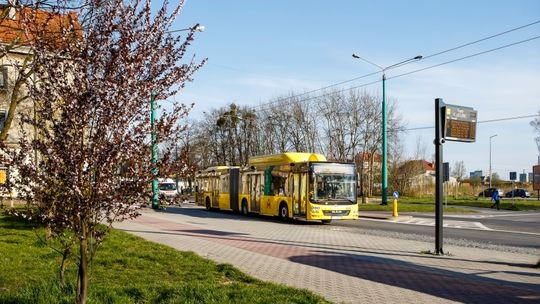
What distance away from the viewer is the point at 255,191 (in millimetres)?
29234

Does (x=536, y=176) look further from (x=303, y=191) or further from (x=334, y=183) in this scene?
(x=303, y=191)

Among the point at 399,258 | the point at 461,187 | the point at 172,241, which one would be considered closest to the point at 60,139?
the point at 399,258

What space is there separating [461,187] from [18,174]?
80121 mm

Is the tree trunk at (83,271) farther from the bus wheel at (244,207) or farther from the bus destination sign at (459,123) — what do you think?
the bus wheel at (244,207)

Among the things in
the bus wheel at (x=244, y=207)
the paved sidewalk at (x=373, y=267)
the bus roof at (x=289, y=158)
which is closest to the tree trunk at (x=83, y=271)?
the paved sidewalk at (x=373, y=267)

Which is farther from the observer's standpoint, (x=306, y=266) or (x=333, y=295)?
(x=306, y=266)

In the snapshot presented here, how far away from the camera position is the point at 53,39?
5.90m

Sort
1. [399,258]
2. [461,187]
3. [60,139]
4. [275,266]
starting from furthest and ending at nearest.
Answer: [461,187]
[399,258]
[275,266]
[60,139]

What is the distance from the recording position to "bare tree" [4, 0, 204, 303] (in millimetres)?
5488

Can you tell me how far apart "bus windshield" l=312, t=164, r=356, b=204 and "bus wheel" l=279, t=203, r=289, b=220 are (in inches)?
94.0

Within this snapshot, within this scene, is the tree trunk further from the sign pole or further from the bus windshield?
the bus windshield

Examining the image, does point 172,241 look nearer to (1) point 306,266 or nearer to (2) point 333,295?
(1) point 306,266

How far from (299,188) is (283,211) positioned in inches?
80.9

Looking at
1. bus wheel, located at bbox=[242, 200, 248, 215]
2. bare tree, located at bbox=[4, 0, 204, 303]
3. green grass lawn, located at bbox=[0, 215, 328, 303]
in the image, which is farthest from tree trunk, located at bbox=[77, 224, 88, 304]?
bus wheel, located at bbox=[242, 200, 248, 215]
